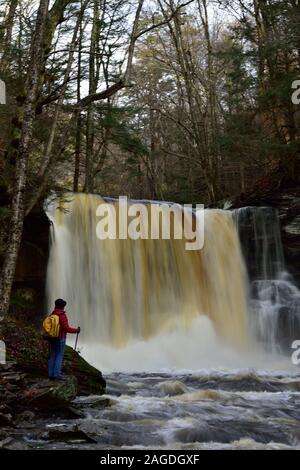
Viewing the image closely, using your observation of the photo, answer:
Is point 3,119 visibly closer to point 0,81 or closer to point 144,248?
point 0,81

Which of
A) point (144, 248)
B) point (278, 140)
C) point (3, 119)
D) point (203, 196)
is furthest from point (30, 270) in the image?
point (203, 196)

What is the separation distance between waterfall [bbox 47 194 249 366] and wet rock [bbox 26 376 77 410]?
5643 mm

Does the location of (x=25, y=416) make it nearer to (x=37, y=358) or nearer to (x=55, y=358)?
(x=55, y=358)

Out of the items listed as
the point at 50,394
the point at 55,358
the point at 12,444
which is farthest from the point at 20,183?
the point at 12,444

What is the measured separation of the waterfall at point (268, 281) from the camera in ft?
46.1

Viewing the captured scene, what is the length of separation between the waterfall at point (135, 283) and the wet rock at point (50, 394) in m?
5.64

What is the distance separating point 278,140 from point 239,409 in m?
11.5

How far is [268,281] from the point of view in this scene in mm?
15469

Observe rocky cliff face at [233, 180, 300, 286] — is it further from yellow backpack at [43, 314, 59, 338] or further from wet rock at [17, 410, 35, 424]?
wet rock at [17, 410, 35, 424]

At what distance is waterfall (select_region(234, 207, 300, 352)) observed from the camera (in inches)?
554

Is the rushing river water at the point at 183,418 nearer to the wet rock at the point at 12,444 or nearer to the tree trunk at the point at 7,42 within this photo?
the wet rock at the point at 12,444

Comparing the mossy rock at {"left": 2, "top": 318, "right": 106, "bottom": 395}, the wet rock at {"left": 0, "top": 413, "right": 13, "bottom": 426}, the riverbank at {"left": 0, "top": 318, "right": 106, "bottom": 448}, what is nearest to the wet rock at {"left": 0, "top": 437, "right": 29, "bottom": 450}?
the riverbank at {"left": 0, "top": 318, "right": 106, "bottom": 448}

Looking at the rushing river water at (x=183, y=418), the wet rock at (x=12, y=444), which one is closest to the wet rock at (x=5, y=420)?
the rushing river water at (x=183, y=418)

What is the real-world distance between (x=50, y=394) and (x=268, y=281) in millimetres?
9949
